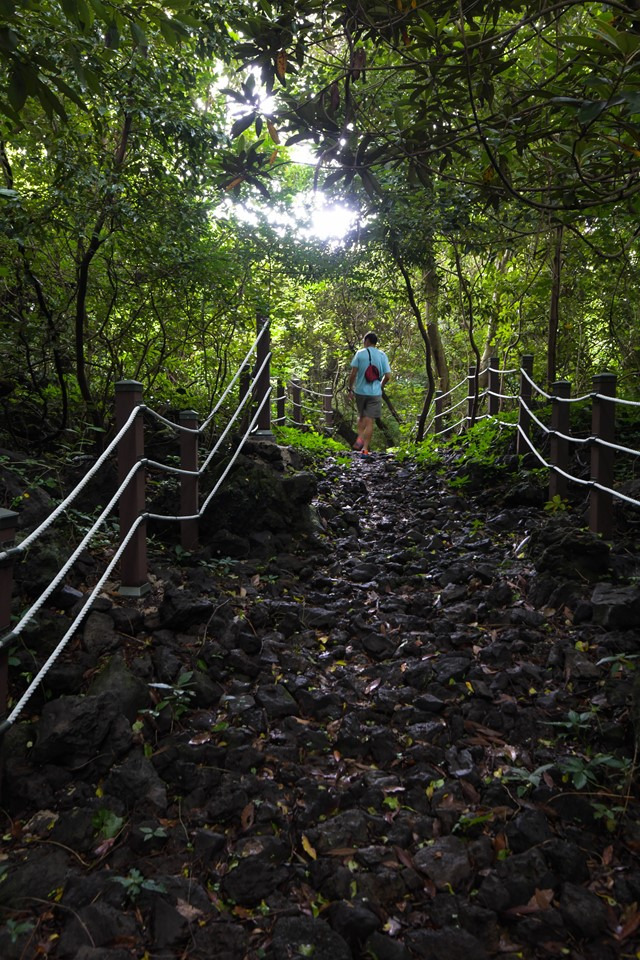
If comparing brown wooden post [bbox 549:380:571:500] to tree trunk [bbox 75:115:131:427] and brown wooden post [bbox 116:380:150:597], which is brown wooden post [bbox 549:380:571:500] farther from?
tree trunk [bbox 75:115:131:427]

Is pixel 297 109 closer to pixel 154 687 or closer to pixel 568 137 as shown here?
pixel 568 137

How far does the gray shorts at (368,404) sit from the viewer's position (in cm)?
1032

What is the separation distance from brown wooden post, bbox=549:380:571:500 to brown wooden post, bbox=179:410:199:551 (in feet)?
9.13

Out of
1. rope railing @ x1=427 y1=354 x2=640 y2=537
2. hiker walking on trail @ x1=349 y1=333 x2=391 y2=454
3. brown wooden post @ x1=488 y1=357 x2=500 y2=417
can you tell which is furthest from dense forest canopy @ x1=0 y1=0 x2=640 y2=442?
hiker walking on trail @ x1=349 y1=333 x2=391 y2=454

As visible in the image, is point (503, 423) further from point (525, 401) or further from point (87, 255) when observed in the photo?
point (87, 255)

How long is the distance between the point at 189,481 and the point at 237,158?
6.76 feet

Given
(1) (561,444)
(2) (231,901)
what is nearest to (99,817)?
(2) (231,901)

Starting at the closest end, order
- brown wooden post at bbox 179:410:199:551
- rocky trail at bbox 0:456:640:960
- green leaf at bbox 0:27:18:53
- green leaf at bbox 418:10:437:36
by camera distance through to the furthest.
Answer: rocky trail at bbox 0:456:640:960, green leaf at bbox 0:27:18:53, green leaf at bbox 418:10:437:36, brown wooden post at bbox 179:410:199:551

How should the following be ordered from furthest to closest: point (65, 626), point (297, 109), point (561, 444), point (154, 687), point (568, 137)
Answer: point (561, 444) → point (568, 137) → point (297, 109) → point (65, 626) → point (154, 687)

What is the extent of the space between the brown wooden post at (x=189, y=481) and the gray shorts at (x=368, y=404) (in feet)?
20.0

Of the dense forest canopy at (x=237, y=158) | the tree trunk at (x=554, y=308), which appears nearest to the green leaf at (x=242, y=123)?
the dense forest canopy at (x=237, y=158)

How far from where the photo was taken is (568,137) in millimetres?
4000

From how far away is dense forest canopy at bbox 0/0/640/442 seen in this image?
295cm

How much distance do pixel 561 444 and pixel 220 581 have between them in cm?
289
